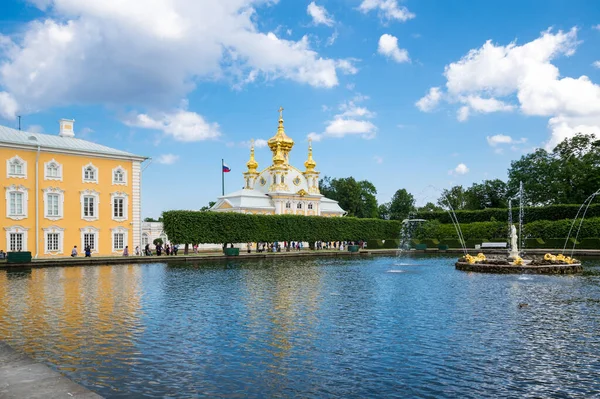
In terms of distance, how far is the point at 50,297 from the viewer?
19.3 meters

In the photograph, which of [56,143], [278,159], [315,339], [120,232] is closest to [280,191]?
[278,159]

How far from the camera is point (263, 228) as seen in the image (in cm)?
5978

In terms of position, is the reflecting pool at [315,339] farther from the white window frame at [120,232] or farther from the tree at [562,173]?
the tree at [562,173]

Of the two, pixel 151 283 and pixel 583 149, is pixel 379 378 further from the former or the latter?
pixel 583 149

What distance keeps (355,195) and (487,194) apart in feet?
91.6

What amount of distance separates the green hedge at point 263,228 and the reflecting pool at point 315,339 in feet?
99.7

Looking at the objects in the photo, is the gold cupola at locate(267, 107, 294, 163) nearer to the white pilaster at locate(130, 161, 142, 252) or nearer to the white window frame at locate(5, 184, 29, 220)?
the white pilaster at locate(130, 161, 142, 252)

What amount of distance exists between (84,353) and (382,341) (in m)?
6.32

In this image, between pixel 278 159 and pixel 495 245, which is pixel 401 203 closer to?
pixel 278 159

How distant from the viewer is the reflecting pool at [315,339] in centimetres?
902

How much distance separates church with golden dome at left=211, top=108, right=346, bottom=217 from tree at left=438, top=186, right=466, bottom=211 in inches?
966

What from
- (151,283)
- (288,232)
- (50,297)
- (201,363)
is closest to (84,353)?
(201,363)

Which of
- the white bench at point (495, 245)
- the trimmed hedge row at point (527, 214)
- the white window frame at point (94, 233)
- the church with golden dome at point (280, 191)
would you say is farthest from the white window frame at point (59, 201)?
the trimmed hedge row at point (527, 214)

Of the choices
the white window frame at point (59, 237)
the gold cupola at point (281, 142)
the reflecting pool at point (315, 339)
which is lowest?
the reflecting pool at point (315, 339)
